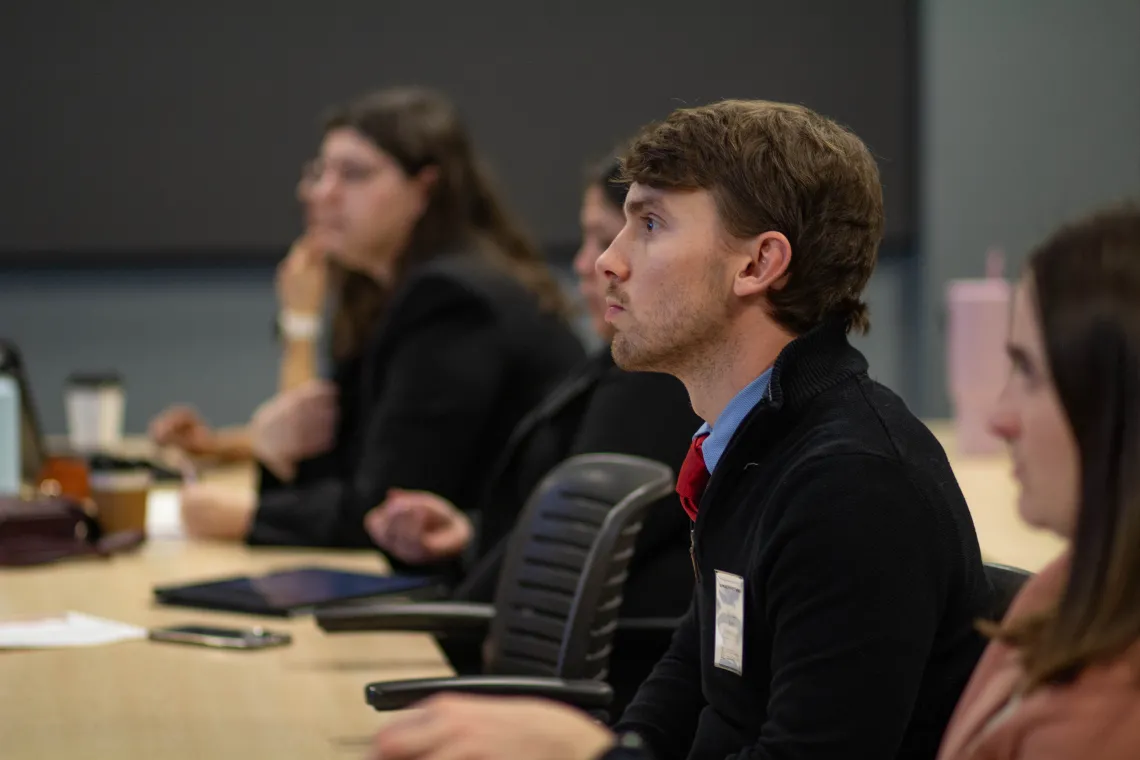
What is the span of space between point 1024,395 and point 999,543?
1.43m

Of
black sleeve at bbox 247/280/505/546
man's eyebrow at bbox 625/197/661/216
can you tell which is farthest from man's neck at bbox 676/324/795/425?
black sleeve at bbox 247/280/505/546

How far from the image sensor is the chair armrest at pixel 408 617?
6.34 feet

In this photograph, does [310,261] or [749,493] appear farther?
[310,261]

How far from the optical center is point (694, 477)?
142 centimetres

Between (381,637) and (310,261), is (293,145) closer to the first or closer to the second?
(310,261)

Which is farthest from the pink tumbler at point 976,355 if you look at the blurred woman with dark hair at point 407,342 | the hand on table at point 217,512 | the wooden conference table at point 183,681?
the hand on table at point 217,512

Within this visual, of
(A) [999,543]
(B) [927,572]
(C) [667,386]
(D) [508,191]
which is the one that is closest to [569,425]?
(C) [667,386]

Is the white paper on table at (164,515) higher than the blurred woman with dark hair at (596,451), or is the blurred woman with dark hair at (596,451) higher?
the blurred woman with dark hair at (596,451)

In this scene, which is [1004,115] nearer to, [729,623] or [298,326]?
[298,326]

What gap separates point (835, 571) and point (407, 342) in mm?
1641

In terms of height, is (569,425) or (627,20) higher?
(627,20)

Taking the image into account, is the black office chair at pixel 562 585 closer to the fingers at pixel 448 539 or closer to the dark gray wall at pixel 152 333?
the fingers at pixel 448 539

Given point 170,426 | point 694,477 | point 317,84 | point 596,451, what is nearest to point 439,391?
point 596,451

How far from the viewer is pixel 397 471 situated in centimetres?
266
